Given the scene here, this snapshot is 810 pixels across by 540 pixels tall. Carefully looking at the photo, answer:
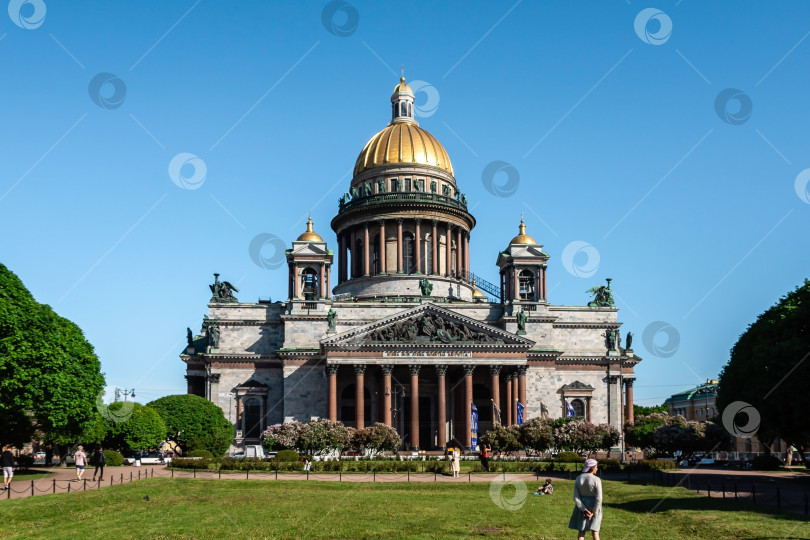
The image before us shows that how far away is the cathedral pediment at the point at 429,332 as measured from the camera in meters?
77.8

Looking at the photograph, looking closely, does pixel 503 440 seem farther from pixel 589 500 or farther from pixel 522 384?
pixel 589 500

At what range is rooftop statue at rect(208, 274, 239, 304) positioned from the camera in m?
85.5

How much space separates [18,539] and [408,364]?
5584 cm

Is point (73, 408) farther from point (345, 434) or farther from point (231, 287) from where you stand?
point (231, 287)

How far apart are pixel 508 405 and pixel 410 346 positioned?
10.6 meters

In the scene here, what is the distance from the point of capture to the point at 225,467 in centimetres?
5253

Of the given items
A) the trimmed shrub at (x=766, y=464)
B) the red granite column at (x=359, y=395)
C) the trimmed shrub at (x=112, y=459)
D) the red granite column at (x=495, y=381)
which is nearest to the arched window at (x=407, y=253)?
the red granite column at (x=359, y=395)

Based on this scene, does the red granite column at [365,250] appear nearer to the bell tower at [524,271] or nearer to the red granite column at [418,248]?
the red granite column at [418,248]

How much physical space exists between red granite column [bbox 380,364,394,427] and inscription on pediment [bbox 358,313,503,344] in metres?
2.53

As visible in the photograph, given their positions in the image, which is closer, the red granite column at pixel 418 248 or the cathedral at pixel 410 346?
the cathedral at pixel 410 346

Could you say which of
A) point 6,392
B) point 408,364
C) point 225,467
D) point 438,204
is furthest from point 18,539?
point 438,204

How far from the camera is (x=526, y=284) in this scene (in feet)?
287

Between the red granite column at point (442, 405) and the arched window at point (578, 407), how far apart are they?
46.1 feet

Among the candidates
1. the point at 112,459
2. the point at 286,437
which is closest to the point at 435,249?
the point at 286,437
